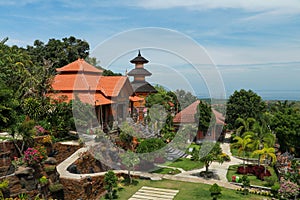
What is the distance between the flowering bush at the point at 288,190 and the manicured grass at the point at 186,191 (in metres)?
0.98

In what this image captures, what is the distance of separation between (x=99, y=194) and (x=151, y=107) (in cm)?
894

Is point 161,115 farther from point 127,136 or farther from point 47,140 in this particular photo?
point 47,140

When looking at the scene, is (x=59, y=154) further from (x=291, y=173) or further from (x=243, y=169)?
(x=291, y=173)

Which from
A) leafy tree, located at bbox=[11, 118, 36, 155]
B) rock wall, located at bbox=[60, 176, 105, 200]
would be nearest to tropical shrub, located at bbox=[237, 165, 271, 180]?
rock wall, located at bbox=[60, 176, 105, 200]

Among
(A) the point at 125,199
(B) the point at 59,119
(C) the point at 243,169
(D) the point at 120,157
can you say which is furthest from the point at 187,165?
(B) the point at 59,119

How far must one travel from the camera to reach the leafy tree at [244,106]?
89.5ft

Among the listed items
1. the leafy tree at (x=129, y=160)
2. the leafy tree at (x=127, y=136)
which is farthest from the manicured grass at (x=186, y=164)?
the leafy tree at (x=129, y=160)

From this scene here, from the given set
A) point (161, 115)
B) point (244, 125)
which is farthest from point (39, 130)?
point (244, 125)

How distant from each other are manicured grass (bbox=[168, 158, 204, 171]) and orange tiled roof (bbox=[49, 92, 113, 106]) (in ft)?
18.4

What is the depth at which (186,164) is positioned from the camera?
60.1 ft

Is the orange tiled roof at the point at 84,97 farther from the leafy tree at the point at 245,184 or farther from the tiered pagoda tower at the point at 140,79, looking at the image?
the leafy tree at the point at 245,184

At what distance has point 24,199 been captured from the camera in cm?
1080

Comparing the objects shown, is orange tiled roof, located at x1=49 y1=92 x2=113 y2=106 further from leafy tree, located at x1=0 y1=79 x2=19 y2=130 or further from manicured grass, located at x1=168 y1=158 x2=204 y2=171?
manicured grass, located at x1=168 y1=158 x2=204 y2=171

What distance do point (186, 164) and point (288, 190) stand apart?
6.96 meters
